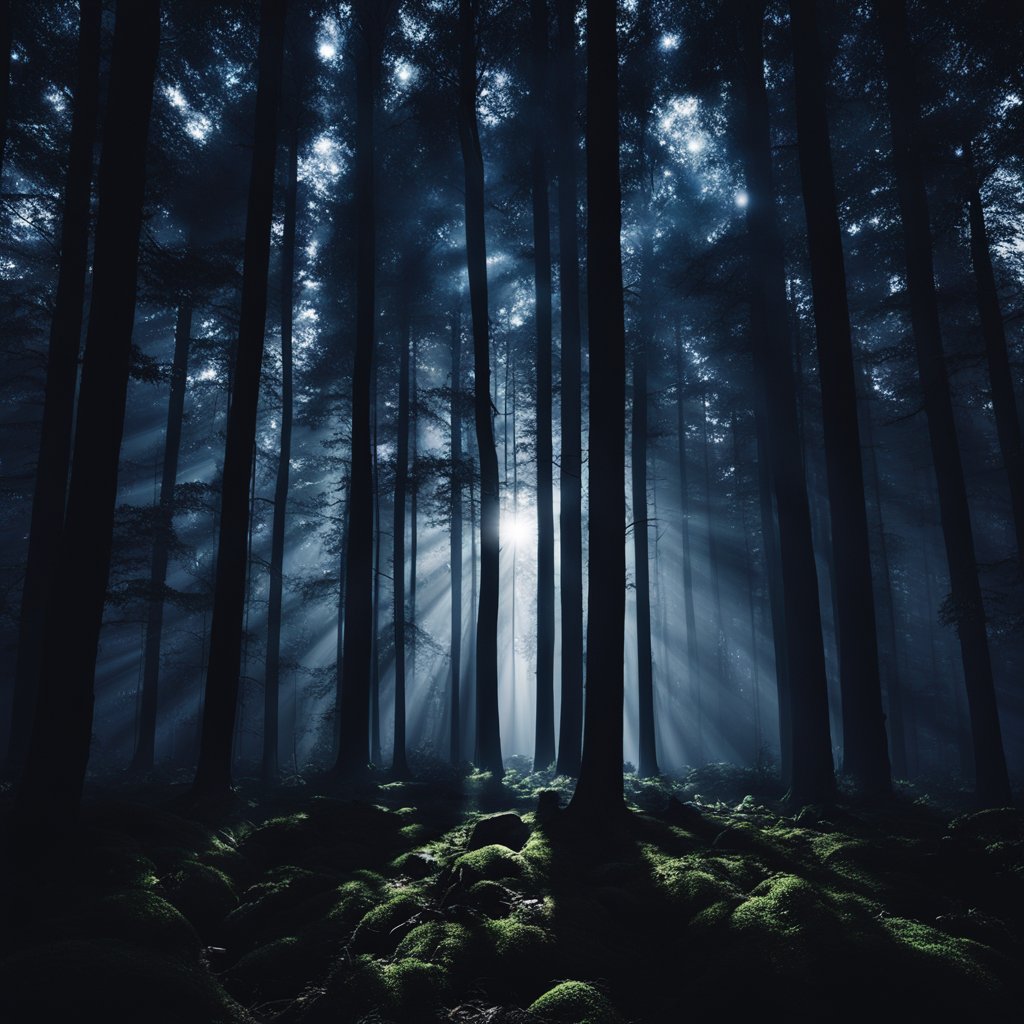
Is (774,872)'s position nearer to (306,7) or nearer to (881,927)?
(881,927)

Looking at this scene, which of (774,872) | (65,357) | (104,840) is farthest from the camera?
(65,357)

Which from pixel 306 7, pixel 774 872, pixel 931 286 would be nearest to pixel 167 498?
pixel 306 7

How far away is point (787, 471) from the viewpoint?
10656 mm

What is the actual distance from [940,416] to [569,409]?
25.6 feet

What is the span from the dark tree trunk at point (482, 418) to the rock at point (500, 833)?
781 centimetres

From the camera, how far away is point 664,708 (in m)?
39.4

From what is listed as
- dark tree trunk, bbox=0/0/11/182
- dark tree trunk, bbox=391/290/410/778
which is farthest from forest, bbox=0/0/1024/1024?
dark tree trunk, bbox=0/0/11/182

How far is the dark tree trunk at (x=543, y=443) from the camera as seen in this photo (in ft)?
52.0

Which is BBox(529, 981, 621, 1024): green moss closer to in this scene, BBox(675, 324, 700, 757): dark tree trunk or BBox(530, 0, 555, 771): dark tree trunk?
BBox(530, 0, 555, 771): dark tree trunk

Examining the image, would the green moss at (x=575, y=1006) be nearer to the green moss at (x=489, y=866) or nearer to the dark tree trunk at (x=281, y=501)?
the green moss at (x=489, y=866)

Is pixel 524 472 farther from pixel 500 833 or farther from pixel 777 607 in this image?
pixel 500 833

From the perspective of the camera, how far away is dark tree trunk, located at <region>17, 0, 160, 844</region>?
5.69m

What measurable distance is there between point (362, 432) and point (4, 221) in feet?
37.9

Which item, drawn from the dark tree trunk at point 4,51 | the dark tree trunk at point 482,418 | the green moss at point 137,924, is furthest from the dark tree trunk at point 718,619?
the green moss at point 137,924
